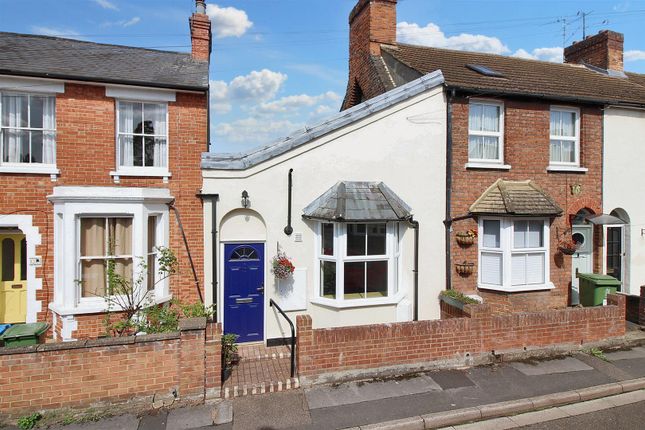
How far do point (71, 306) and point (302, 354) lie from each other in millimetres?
4580

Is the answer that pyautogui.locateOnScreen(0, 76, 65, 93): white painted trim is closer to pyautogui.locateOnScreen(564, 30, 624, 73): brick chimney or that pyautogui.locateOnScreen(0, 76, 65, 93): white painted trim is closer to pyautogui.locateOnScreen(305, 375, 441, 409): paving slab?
pyautogui.locateOnScreen(305, 375, 441, 409): paving slab

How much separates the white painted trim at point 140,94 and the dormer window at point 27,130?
1162 millimetres

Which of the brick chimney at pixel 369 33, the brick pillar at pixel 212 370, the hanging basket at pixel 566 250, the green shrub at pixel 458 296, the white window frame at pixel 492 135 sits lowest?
the brick pillar at pixel 212 370

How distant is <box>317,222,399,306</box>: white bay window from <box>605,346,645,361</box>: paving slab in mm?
4420

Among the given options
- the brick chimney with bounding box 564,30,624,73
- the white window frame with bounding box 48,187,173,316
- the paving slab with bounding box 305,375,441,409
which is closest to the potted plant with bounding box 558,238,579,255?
the paving slab with bounding box 305,375,441,409

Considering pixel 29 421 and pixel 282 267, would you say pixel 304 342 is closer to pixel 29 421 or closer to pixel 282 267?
pixel 282 267

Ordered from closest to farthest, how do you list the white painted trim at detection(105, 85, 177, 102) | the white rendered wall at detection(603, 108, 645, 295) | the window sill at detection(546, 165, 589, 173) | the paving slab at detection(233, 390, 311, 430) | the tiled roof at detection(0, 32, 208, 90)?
the paving slab at detection(233, 390, 311, 430)
the tiled roof at detection(0, 32, 208, 90)
the white painted trim at detection(105, 85, 177, 102)
the window sill at detection(546, 165, 589, 173)
the white rendered wall at detection(603, 108, 645, 295)

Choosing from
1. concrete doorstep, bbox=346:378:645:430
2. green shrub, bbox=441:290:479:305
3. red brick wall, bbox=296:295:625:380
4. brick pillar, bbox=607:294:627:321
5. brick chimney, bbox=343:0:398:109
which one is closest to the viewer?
concrete doorstep, bbox=346:378:645:430

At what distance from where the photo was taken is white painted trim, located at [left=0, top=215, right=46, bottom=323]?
7750 millimetres

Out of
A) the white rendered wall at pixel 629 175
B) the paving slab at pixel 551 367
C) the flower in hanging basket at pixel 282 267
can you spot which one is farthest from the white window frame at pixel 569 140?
the flower in hanging basket at pixel 282 267

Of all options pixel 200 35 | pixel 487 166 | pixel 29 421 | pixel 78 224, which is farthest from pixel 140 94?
pixel 487 166

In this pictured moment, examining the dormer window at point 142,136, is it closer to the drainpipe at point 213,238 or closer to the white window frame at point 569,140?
the drainpipe at point 213,238

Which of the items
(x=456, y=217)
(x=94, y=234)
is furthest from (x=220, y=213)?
(x=456, y=217)

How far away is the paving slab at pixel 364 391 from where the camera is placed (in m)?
6.03
